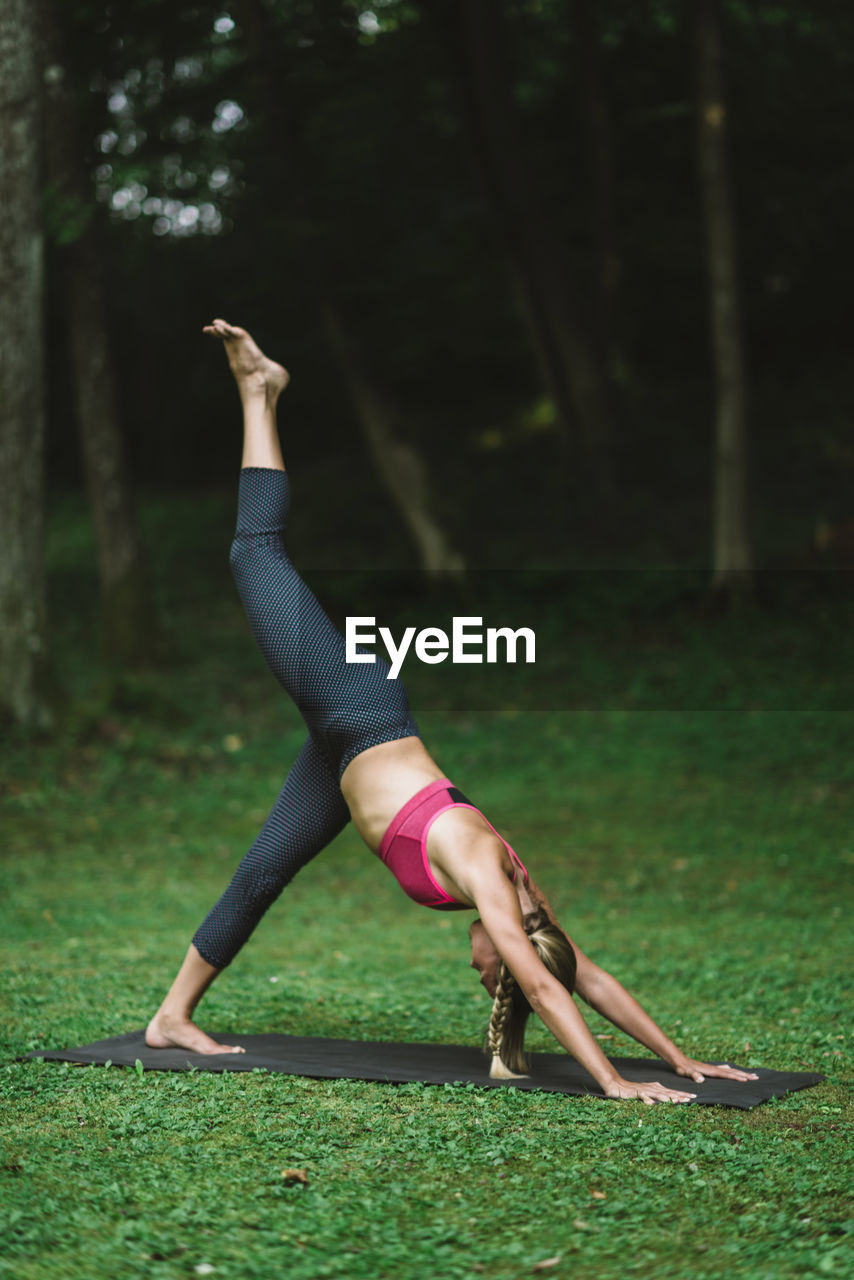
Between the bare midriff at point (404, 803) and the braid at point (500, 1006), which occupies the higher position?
the bare midriff at point (404, 803)

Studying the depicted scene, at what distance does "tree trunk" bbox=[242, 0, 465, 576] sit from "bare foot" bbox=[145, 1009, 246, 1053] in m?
13.6

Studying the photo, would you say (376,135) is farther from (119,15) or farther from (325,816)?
(325,816)

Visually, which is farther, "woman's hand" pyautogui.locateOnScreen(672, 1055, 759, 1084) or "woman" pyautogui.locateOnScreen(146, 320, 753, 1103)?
"woman's hand" pyautogui.locateOnScreen(672, 1055, 759, 1084)

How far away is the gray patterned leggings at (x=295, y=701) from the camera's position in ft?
16.5

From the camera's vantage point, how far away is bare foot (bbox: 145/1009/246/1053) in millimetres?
5168

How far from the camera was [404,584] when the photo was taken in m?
19.4

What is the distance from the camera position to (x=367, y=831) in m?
4.93

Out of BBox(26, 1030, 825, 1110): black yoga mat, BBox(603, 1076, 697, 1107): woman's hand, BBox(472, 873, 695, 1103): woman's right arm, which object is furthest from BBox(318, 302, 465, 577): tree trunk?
BBox(603, 1076, 697, 1107): woman's hand

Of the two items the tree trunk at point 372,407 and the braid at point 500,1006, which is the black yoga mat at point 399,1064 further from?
the tree trunk at point 372,407

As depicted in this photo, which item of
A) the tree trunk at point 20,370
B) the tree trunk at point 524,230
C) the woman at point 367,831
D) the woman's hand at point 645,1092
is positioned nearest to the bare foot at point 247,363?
the woman at point 367,831

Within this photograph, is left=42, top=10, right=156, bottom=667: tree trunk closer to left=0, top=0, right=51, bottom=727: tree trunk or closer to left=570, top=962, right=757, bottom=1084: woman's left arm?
left=0, top=0, right=51, bottom=727: tree trunk

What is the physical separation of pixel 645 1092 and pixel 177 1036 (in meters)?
1.81

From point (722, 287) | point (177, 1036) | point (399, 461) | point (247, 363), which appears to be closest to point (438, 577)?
point (399, 461)

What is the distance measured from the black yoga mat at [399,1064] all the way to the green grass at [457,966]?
0.36 feet
